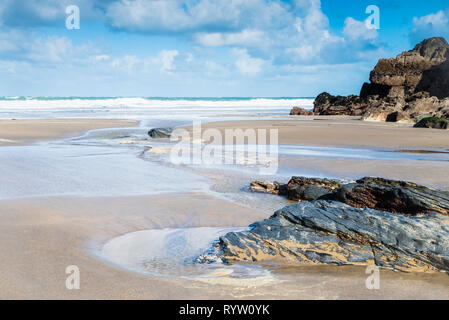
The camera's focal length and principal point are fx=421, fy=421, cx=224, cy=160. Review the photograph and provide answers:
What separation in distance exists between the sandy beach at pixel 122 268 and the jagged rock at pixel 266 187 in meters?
0.78

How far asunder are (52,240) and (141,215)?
47.5 inches

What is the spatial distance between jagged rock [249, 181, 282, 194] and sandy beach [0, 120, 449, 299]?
78 centimetres

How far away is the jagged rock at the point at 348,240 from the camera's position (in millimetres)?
3293

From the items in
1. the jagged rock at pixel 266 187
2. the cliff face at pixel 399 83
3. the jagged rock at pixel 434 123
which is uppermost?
the cliff face at pixel 399 83

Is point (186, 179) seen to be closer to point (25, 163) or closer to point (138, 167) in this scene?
point (138, 167)

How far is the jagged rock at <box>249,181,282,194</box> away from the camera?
6230 millimetres

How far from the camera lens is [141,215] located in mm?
4922

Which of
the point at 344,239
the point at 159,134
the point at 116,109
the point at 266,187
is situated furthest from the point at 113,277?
the point at 116,109

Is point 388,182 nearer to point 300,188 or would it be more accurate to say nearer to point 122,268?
point 300,188

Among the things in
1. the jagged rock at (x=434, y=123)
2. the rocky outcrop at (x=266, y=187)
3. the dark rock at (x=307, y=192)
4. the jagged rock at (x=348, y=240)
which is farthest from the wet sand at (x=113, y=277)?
the jagged rock at (x=434, y=123)

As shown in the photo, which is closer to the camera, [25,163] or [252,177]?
[252,177]

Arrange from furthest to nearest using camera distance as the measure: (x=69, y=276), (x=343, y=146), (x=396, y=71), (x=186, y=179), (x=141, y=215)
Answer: (x=396, y=71) < (x=343, y=146) < (x=186, y=179) < (x=141, y=215) < (x=69, y=276)

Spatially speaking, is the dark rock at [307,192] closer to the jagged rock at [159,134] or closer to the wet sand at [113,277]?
the wet sand at [113,277]

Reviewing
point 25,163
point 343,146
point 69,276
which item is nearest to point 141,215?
point 69,276
